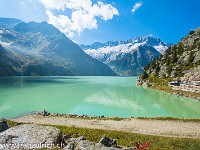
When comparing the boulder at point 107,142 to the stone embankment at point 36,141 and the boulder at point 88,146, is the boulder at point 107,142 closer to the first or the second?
the stone embankment at point 36,141

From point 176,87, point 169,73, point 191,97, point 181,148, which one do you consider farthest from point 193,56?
point 181,148

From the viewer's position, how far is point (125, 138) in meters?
15.5

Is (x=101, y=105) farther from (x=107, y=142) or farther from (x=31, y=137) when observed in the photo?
(x=31, y=137)

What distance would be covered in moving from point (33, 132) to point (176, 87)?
83098mm

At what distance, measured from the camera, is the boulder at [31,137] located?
8.40m

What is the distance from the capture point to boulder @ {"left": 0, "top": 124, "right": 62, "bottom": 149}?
8.40 meters

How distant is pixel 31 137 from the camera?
9.08m

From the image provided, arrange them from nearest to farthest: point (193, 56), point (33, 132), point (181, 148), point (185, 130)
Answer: point (33, 132) → point (181, 148) → point (185, 130) → point (193, 56)

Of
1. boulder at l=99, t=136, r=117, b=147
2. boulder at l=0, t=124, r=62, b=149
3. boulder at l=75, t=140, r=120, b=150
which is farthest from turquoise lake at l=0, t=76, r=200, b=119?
boulder at l=75, t=140, r=120, b=150

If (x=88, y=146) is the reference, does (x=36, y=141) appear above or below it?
above

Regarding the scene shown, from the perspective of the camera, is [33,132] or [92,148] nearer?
[92,148]

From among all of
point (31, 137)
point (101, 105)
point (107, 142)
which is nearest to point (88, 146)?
point (107, 142)

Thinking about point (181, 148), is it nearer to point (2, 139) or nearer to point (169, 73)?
point (2, 139)

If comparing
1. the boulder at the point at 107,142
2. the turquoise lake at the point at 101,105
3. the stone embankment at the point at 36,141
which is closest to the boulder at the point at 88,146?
the stone embankment at the point at 36,141
